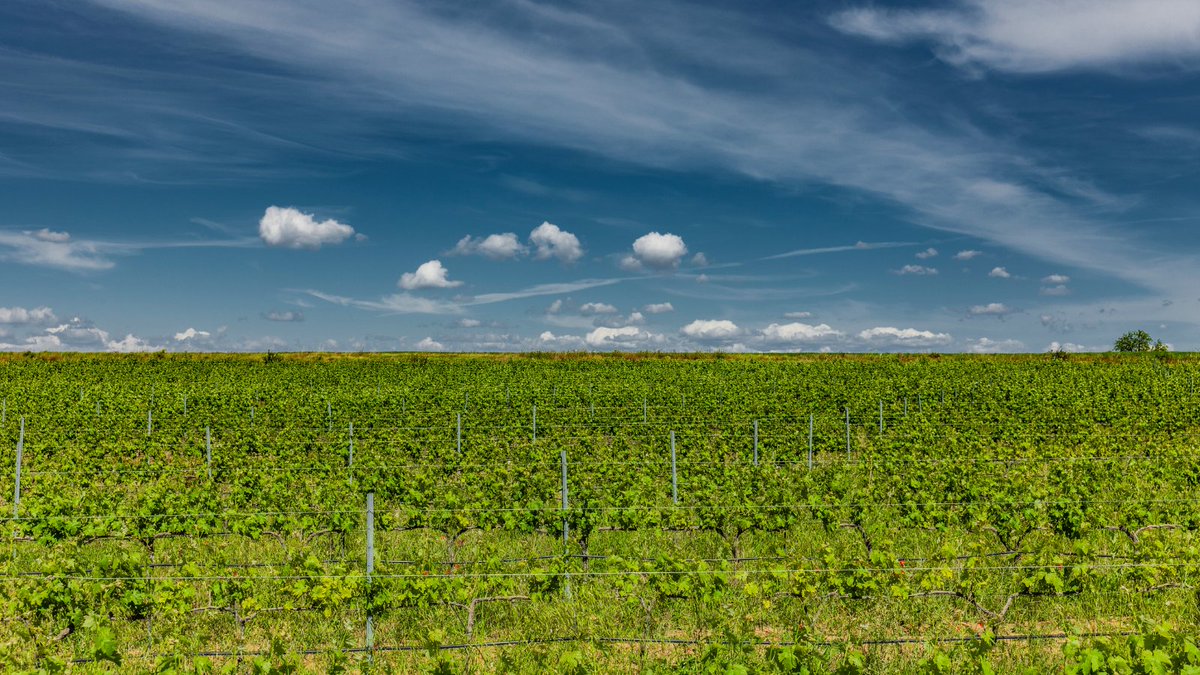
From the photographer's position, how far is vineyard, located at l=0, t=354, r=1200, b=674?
6.88m

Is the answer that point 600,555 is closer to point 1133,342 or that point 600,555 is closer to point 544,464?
point 544,464

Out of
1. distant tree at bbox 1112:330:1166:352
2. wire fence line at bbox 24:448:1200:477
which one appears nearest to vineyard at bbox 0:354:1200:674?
wire fence line at bbox 24:448:1200:477

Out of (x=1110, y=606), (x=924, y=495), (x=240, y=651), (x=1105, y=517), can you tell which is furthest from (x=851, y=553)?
(x=240, y=651)

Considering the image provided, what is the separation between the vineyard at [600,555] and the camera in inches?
271

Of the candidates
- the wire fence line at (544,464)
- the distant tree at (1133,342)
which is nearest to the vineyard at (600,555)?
the wire fence line at (544,464)

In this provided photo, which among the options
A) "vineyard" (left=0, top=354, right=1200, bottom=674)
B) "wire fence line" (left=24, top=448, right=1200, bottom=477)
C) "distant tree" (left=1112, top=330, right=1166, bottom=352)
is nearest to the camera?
"vineyard" (left=0, top=354, right=1200, bottom=674)

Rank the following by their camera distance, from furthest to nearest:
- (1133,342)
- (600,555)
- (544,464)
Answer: (1133,342) < (544,464) < (600,555)

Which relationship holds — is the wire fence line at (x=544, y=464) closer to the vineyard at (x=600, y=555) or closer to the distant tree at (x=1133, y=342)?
the vineyard at (x=600, y=555)

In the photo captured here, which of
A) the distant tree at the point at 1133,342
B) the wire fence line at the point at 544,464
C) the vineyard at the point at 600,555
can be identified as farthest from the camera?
the distant tree at the point at 1133,342

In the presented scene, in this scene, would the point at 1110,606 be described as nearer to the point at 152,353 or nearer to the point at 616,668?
the point at 616,668

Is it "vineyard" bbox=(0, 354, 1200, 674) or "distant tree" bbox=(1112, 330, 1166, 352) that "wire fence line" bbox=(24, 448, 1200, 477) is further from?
"distant tree" bbox=(1112, 330, 1166, 352)

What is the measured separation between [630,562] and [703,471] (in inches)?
270

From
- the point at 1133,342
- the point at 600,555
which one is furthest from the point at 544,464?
the point at 1133,342

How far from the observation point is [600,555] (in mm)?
10250
